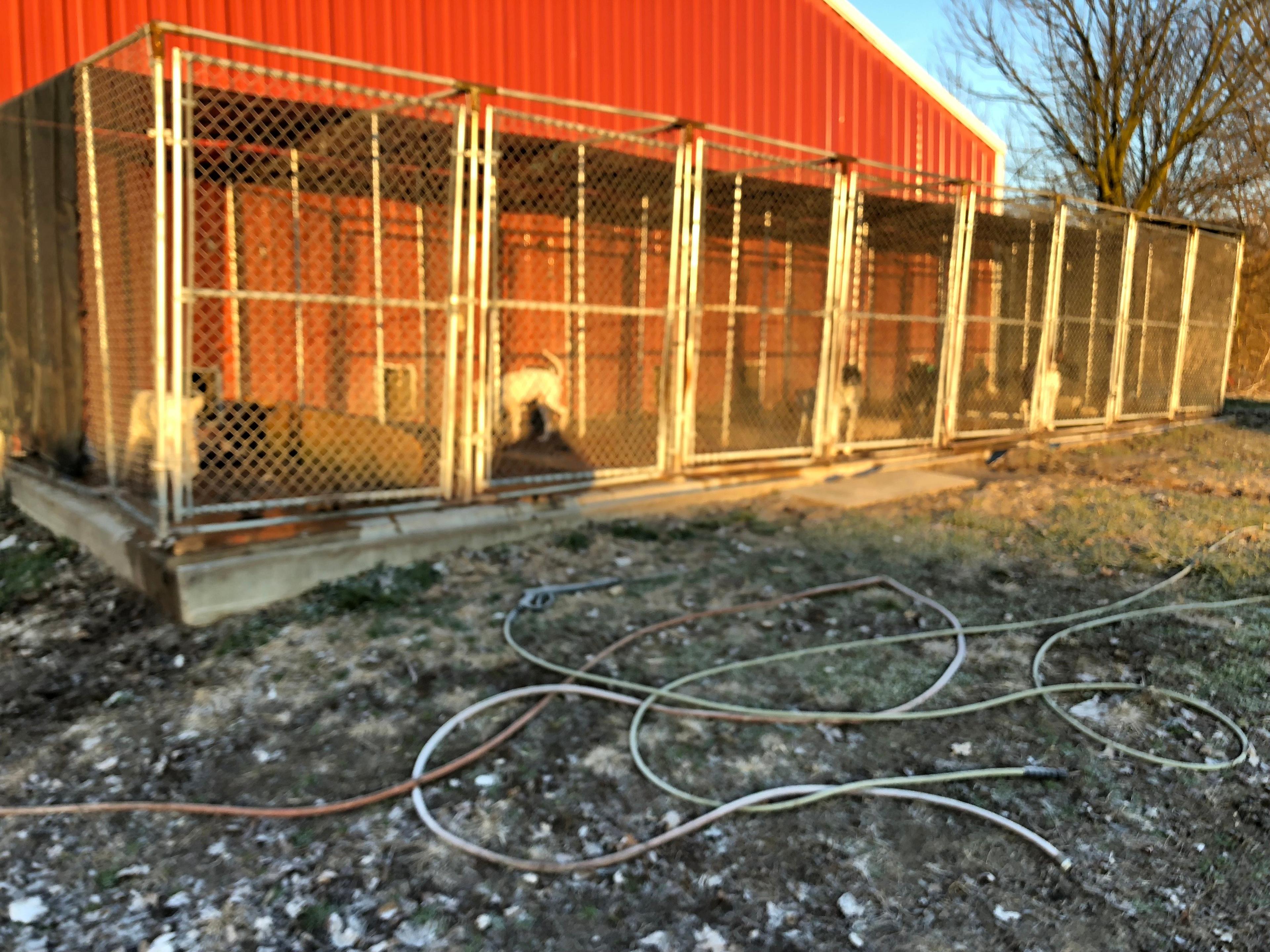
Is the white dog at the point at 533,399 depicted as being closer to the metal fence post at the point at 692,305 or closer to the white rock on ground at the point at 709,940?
the metal fence post at the point at 692,305

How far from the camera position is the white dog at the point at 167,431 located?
470cm

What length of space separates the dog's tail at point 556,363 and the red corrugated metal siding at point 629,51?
2985 mm

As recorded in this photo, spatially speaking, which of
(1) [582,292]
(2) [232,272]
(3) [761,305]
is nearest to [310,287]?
(2) [232,272]

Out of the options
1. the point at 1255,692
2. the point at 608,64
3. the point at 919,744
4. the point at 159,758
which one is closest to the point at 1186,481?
the point at 1255,692

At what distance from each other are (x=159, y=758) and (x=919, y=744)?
2.93m

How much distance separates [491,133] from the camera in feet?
18.4

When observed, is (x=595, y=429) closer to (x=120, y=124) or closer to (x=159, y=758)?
(x=120, y=124)

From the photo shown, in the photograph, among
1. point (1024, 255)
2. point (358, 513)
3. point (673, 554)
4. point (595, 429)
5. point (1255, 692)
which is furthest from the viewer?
point (1024, 255)

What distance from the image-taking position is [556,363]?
9367mm

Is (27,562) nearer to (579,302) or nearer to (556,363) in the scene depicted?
(579,302)

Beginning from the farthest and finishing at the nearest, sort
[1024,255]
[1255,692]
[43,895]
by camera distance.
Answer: [1024,255] < [1255,692] < [43,895]

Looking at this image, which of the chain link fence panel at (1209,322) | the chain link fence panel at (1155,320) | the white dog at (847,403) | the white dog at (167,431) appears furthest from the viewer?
the chain link fence panel at (1209,322)

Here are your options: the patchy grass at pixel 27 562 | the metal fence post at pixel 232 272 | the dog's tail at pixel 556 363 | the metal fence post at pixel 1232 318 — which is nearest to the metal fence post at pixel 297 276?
the metal fence post at pixel 232 272

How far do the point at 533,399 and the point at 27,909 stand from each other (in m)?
6.82
